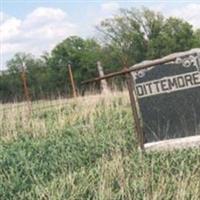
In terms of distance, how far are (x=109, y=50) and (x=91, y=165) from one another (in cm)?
3053

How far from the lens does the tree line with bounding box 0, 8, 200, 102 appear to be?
2858 centimetres

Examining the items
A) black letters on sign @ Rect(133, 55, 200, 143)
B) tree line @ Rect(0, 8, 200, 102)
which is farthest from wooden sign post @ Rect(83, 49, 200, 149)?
tree line @ Rect(0, 8, 200, 102)

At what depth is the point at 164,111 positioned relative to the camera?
7.93 metres

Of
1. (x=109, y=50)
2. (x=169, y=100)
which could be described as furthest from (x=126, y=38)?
(x=169, y=100)

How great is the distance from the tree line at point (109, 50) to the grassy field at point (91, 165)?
52.4 feet

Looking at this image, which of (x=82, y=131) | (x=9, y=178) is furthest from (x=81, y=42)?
(x=9, y=178)

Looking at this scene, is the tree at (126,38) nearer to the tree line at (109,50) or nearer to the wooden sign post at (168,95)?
the tree line at (109,50)

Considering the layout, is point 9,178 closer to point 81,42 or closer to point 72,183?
point 72,183

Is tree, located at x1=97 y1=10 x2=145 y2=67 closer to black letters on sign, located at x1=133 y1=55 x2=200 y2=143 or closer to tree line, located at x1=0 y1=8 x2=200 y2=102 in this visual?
tree line, located at x1=0 y1=8 x2=200 y2=102

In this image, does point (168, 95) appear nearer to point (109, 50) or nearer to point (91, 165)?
point (91, 165)

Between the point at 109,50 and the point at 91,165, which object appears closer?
the point at 91,165

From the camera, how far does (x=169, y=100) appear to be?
7.85m

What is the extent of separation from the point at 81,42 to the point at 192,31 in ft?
26.1

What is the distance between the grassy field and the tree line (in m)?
16.0
